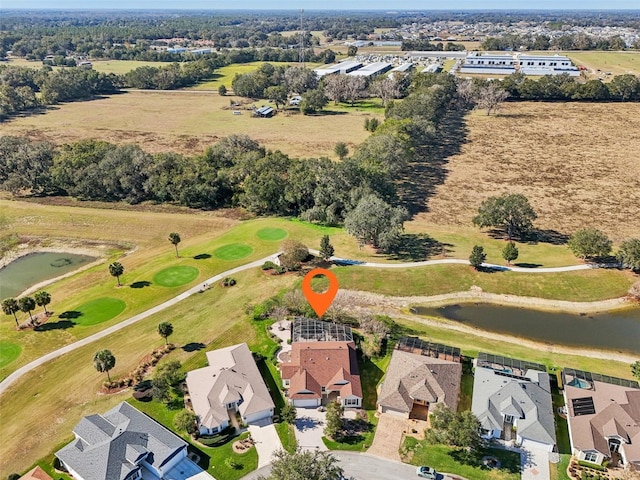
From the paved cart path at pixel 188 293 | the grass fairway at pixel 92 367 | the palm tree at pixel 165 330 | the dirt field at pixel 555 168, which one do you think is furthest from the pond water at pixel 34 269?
the dirt field at pixel 555 168

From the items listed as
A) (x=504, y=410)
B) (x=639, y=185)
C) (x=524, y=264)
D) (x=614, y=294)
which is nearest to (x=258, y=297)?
(x=504, y=410)

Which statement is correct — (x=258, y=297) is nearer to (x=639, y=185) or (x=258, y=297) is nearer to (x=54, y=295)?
(x=54, y=295)

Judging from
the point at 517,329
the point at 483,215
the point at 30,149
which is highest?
the point at 30,149

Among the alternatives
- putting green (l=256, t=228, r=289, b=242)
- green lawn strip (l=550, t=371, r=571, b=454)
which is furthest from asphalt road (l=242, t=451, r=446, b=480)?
putting green (l=256, t=228, r=289, b=242)

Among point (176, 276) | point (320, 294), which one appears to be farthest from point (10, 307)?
point (320, 294)

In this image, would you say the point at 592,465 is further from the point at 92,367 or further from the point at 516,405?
the point at 92,367

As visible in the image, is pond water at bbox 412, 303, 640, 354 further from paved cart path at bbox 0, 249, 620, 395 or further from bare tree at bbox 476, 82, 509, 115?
bare tree at bbox 476, 82, 509, 115
